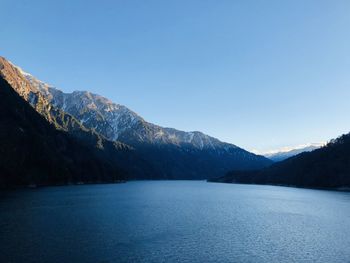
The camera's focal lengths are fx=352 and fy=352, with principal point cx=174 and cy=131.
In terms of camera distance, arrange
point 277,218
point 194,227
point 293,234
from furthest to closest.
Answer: point 277,218 < point 194,227 < point 293,234

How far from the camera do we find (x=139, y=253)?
185 feet

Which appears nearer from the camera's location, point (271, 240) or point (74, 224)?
point (271, 240)

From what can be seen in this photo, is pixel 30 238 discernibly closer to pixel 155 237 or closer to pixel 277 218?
pixel 155 237

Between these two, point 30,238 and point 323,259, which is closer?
point 323,259

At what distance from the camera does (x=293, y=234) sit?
7681 centimetres

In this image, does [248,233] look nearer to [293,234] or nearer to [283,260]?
[293,234]

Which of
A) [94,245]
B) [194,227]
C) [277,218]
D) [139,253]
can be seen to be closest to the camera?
[139,253]

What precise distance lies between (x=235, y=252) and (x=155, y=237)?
1714 cm

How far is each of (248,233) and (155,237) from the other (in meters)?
21.3

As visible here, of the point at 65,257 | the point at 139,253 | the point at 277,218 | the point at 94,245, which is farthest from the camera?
the point at 277,218

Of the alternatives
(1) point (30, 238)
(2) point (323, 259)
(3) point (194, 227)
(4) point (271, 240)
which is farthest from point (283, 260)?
(1) point (30, 238)

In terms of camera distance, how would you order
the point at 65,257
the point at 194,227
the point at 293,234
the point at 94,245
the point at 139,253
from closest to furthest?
the point at 65,257
the point at 139,253
the point at 94,245
the point at 293,234
the point at 194,227

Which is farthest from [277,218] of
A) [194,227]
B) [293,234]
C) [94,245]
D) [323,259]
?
[94,245]

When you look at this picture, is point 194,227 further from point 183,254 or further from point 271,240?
point 183,254
